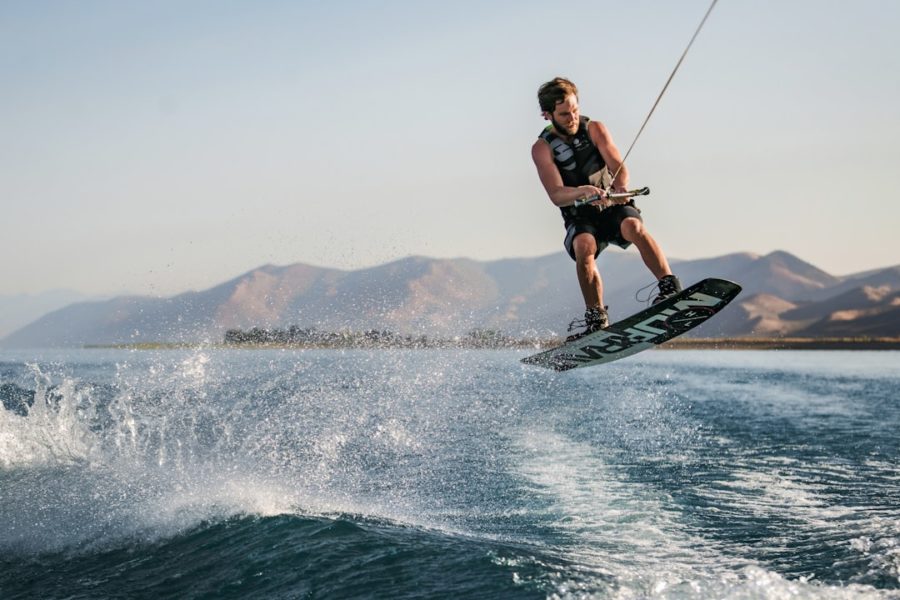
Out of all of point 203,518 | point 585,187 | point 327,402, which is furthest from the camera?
point 327,402

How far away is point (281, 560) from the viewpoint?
23.2 feet

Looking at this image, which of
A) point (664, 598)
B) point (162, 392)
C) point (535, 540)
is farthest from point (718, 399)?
point (664, 598)

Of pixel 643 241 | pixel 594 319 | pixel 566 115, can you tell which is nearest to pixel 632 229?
pixel 643 241

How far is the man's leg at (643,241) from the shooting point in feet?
27.6

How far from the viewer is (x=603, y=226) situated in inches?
347

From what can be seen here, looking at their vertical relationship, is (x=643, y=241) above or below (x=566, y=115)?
below

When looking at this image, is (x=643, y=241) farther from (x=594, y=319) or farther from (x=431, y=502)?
(x=431, y=502)

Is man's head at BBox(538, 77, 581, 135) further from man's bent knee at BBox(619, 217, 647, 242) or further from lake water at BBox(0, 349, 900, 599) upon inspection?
lake water at BBox(0, 349, 900, 599)

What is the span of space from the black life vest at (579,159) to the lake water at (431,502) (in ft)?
12.7

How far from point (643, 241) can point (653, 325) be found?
1.01 metres

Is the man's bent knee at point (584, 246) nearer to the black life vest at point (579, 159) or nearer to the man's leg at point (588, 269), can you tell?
the man's leg at point (588, 269)

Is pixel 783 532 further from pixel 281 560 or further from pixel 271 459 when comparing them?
pixel 271 459

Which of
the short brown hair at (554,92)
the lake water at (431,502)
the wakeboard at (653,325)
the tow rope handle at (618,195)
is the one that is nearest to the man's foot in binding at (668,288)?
the wakeboard at (653,325)

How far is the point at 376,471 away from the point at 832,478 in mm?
7284
